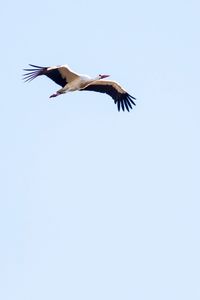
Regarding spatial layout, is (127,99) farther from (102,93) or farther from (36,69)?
(36,69)

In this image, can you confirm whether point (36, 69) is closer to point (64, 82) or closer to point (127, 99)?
point (64, 82)

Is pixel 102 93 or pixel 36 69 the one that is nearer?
pixel 36 69

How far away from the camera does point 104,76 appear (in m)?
37.1

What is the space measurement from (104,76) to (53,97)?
174cm

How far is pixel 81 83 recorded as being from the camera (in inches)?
1435

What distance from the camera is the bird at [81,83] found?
35.9 m

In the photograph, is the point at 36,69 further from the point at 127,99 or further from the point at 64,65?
the point at 127,99

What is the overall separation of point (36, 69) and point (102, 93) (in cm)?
284

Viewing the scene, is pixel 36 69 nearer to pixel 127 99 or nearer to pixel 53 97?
pixel 53 97

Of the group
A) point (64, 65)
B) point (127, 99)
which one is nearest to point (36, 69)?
point (64, 65)

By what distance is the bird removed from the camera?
118ft

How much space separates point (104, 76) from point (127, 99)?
1.20m

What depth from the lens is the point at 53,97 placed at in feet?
118

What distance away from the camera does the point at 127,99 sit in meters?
38.0
